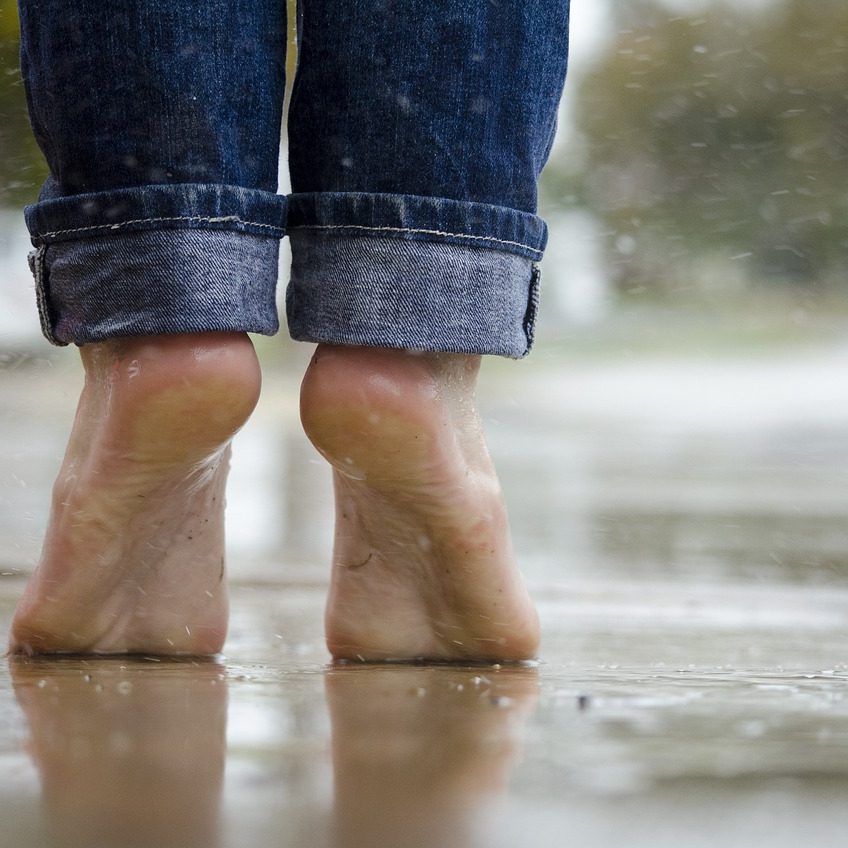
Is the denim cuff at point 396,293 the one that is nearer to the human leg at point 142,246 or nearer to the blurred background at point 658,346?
the human leg at point 142,246

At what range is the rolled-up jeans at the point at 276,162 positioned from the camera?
32.4 inches

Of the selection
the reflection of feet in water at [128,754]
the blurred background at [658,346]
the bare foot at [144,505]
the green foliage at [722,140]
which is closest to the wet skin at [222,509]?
the bare foot at [144,505]

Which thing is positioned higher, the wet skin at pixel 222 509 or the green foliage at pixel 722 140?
the green foliage at pixel 722 140

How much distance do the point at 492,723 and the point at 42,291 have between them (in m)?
0.51

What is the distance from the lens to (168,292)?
2.70 ft

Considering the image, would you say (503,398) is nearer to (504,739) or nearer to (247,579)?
(247,579)

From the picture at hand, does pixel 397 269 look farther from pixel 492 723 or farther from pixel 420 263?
pixel 492 723

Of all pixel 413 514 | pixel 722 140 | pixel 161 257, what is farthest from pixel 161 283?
pixel 722 140

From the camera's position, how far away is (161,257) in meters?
0.82

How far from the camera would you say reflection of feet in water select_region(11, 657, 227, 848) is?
389 millimetres

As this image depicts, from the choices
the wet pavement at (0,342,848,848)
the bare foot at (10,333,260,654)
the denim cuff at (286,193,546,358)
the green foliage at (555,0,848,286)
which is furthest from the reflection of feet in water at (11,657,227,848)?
the green foliage at (555,0,848,286)

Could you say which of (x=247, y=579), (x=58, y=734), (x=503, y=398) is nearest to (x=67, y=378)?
(x=503, y=398)

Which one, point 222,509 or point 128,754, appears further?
point 222,509

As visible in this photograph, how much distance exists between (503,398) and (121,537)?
6653 millimetres
